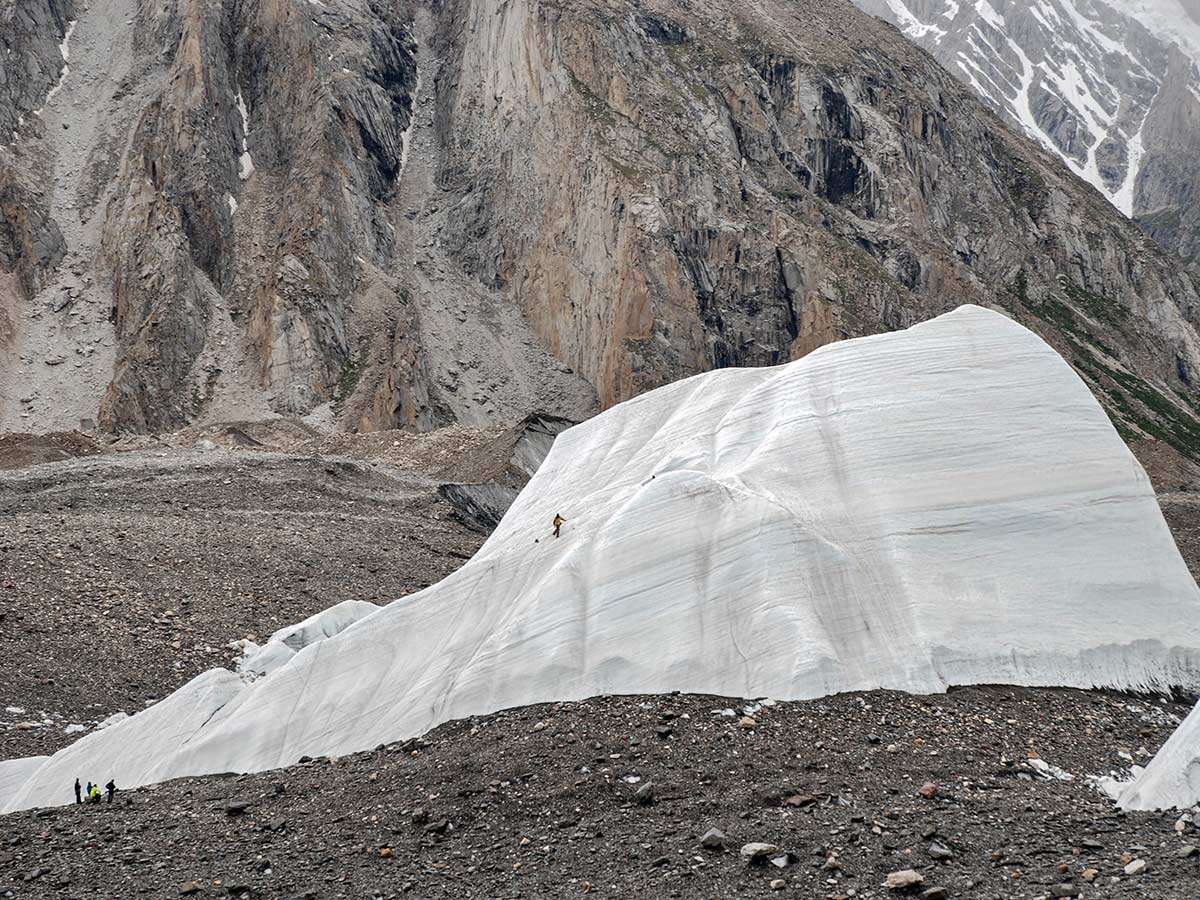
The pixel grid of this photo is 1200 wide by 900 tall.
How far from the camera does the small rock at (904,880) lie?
420 inches

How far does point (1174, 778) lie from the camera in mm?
11938

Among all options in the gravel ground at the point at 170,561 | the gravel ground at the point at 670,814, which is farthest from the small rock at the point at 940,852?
the gravel ground at the point at 170,561

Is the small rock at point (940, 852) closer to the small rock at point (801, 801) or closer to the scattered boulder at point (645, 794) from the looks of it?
the small rock at point (801, 801)

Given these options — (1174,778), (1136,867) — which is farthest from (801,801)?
(1174,778)

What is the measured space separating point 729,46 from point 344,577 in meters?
84.7

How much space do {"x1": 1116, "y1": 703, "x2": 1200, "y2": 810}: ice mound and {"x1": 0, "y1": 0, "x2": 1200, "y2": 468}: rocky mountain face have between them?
63082mm

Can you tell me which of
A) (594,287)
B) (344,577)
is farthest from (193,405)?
(344,577)

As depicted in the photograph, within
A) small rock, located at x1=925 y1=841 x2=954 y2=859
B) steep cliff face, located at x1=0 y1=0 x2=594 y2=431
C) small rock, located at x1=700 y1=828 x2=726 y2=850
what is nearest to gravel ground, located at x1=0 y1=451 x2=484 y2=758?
small rock, located at x1=700 y1=828 x2=726 y2=850

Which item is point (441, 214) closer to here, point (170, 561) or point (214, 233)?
point (214, 233)

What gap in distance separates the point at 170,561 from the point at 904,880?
23.4 meters

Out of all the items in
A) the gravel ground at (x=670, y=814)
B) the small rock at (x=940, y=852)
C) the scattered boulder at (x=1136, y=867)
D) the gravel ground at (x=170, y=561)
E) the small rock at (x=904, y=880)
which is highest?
the scattered boulder at (x=1136, y=867)

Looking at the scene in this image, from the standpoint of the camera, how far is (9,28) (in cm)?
9112

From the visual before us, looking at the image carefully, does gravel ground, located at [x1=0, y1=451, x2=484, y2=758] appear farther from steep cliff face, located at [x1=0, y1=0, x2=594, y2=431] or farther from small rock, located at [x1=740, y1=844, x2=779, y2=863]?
steep cliff face, located at [x1=0, y1=0, x2=594, y2=431]

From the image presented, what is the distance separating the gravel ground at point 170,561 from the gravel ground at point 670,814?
7.92m
